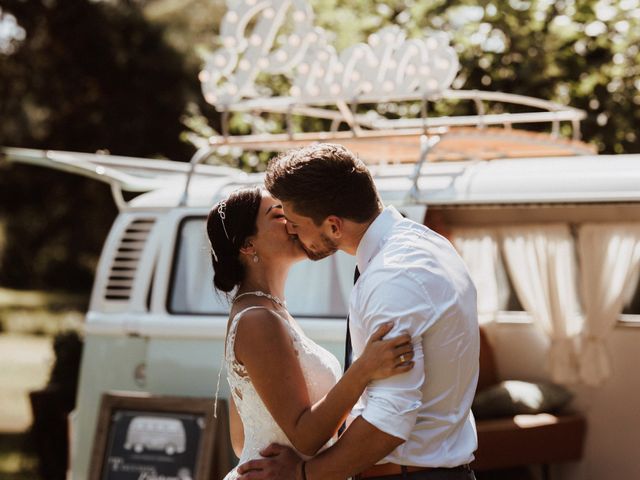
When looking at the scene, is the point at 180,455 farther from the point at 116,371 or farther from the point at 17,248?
the point at 17,248

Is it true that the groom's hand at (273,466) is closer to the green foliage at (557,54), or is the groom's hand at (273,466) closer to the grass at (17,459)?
the green foliage at (557,54)

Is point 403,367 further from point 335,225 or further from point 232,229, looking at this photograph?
point 232,229

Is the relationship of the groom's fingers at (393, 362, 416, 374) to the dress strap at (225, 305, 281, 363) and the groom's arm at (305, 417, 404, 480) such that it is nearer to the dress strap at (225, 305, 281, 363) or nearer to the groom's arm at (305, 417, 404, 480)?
the groom's arm at (305, 417, 404, 480)

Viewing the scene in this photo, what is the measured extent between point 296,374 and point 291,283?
3.10m

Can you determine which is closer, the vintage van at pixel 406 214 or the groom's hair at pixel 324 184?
the groom's hair at pixel 324 184

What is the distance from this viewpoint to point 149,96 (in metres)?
16.3

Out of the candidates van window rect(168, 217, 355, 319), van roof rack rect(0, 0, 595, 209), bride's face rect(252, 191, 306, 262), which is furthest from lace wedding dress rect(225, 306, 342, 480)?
van roof rack rect(0, 0, 595, 209)

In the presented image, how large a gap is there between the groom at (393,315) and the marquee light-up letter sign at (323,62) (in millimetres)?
3102

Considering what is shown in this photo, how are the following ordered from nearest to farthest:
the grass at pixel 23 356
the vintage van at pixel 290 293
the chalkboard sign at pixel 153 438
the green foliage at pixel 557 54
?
the vintage van at pixel 290 293 < the chalkboard sign at pixel 153 438 < the green foliage at pixel 557 54 < the grass at pixel 23 356

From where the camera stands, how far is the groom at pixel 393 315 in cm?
249

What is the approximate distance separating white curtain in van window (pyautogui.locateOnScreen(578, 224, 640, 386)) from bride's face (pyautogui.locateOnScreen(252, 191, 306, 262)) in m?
3.51

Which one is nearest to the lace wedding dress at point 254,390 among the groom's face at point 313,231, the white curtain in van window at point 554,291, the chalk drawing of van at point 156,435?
the groom's face at point 313,231

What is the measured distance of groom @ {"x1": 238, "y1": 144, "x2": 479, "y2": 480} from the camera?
2.49 m

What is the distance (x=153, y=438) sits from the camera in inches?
247
